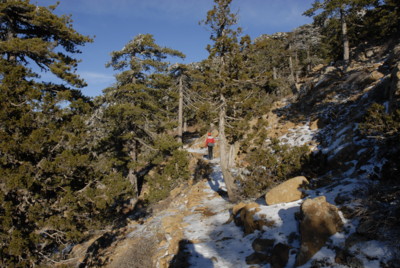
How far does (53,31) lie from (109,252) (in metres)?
9.57

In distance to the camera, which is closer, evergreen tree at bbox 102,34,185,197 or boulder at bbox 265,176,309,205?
boulder at bbox 265,176,309,205

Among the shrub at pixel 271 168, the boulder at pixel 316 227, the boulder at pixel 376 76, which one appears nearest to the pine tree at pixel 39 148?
the shrub at pixel 271 168

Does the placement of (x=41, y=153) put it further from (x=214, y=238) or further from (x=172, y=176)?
(x=172, y=176)

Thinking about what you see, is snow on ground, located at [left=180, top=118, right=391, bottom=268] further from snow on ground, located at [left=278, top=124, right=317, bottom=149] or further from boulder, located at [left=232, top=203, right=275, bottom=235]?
snow on ground, located at [left=278, top=124, right=317, bottom=149]

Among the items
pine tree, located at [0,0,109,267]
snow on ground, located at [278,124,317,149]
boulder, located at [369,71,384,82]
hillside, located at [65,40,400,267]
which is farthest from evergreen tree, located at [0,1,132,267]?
boulder, located at [369,71,384,82]

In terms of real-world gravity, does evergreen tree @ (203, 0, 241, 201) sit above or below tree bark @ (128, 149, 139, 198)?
above

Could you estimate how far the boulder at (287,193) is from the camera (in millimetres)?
7516

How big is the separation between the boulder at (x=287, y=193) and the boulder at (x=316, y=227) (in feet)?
6.83

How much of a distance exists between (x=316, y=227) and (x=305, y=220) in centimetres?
28

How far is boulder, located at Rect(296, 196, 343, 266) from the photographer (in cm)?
497

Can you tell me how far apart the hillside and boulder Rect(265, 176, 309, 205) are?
33mm

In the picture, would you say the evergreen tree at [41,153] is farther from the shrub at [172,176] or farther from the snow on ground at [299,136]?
the snow on ground at [299,136]

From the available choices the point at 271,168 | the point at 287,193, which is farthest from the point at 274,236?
the point at 271,168

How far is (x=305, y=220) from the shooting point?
5.39m
